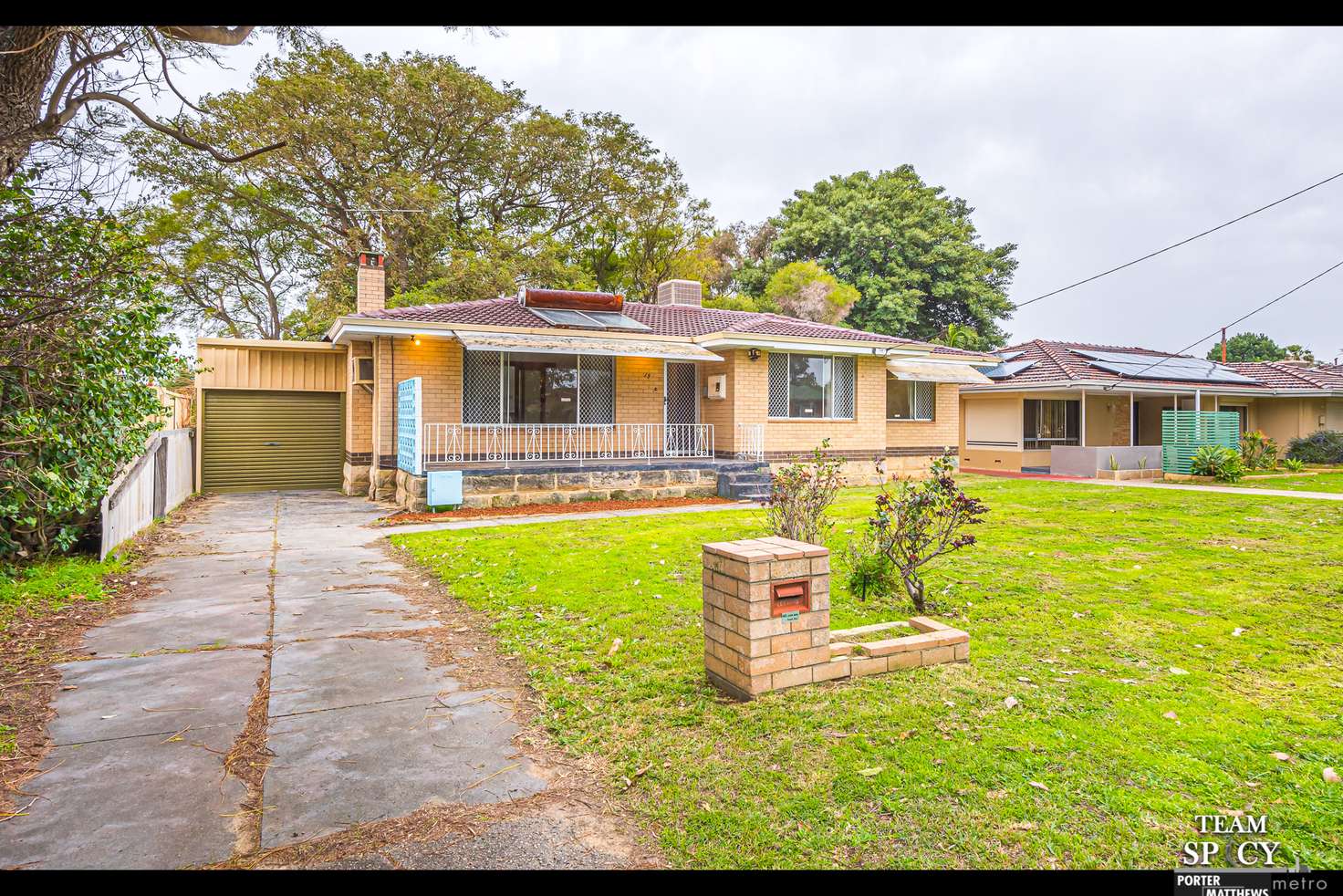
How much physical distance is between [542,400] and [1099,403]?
19404 mm

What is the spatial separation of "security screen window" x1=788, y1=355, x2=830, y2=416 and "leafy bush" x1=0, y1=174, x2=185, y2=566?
1276cm

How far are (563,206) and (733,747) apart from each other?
93.4 feet

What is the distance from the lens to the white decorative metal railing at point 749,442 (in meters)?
16.2

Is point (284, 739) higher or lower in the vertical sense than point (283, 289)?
lower

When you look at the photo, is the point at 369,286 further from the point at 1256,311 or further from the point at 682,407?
the point at 1256,311

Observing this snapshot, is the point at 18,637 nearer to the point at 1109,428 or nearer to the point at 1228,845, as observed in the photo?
the point at 1228,845

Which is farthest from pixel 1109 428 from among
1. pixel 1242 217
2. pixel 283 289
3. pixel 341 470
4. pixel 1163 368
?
pixel 283 289

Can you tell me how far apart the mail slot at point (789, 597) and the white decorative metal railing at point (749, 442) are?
12.2 meters

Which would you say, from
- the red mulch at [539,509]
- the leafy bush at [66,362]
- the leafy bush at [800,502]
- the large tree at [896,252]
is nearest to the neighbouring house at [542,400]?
the red mulch at [539,509]

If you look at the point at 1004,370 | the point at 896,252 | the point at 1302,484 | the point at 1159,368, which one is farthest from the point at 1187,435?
the point at 896,252

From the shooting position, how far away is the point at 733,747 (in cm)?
335

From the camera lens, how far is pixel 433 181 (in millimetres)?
26250

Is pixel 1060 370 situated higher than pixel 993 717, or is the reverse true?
pixel 1060 370

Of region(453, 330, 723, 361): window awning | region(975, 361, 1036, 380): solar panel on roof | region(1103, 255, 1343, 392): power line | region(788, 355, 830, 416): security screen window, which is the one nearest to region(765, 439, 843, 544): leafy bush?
region(453, 330, 723, 361): window awning
